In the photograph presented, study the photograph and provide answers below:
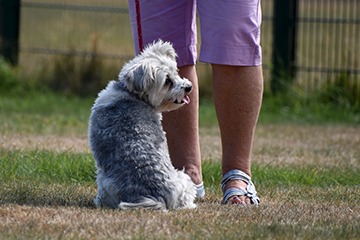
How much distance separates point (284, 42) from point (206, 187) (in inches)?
239

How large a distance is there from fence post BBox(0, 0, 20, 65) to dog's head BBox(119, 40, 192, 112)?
8.24m

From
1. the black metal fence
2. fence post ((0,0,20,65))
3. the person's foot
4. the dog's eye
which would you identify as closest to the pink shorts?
the dog's eye

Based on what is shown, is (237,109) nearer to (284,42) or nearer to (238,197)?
(238,197)

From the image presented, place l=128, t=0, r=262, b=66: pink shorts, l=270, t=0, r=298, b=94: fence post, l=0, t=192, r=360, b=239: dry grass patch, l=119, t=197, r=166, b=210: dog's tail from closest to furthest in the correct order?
l=0, t=192, r=360, b=239: dry grass patch < l=119, t=197, r=166, b=210: dog's tail < l=128, t=0, r=262, b=66: pink shorts < l=270, t=0, r=298, b=94: fence post

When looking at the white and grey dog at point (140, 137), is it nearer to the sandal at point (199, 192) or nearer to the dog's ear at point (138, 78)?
the dog's ear at point (138, 78)

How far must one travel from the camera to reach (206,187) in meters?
6.16

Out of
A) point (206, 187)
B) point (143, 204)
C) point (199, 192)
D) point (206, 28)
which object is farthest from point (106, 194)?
point (206, 187)

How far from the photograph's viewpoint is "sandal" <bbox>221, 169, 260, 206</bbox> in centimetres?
536

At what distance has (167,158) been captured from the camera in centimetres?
496

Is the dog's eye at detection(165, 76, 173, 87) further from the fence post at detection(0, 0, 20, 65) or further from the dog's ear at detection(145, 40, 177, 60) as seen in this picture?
the fence post at detection(0, 0, 20, 65)

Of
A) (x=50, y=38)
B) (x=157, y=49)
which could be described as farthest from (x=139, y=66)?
(x=50, y=38)

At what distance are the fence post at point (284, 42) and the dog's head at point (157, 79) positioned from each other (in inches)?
272

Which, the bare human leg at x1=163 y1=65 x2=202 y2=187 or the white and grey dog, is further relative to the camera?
the bare human leg at x1=163 y1=65 x2=202 y2=187

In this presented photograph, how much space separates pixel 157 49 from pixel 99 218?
979 mm
